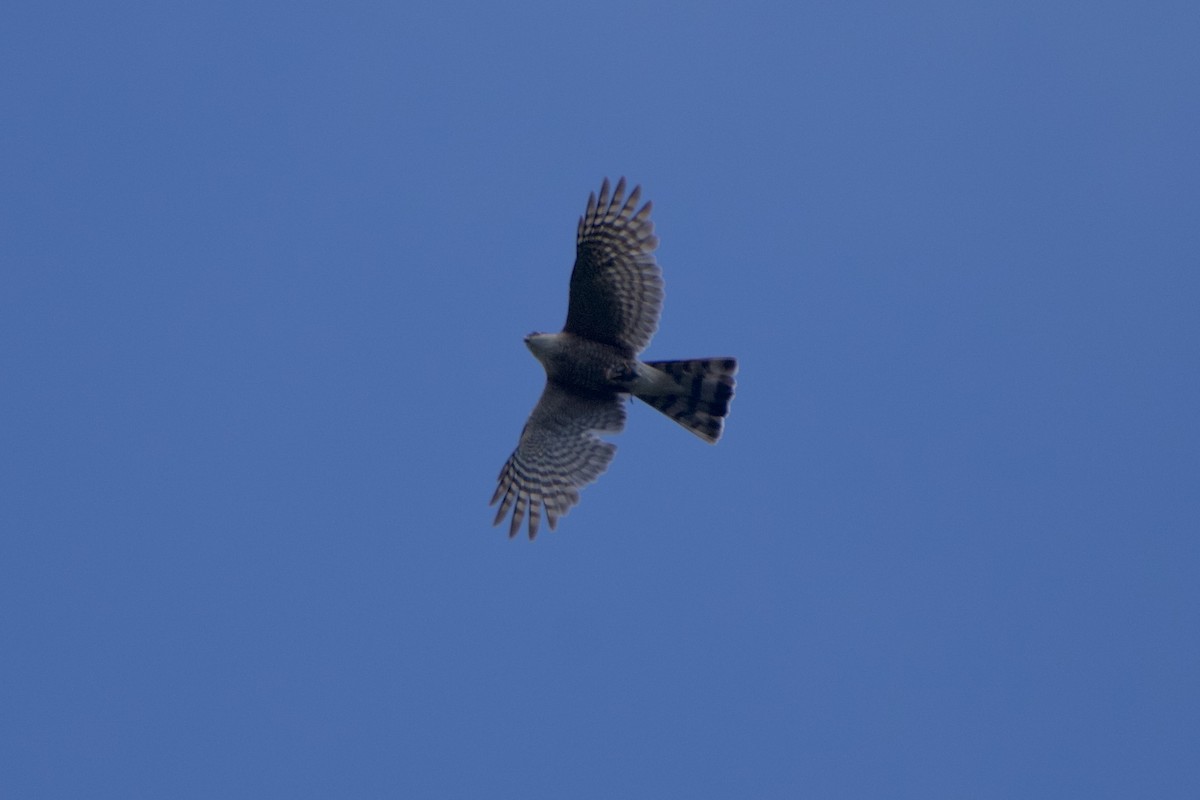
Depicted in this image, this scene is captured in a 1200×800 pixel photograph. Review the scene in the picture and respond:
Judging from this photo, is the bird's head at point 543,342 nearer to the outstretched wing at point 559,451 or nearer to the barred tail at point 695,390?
the outstretched wing at point 559,451

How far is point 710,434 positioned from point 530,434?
1477 mm

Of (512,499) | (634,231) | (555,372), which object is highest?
(634,231)

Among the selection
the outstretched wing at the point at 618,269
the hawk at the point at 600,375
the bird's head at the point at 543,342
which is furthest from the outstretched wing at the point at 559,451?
the outstretched wing at the point at 618,269

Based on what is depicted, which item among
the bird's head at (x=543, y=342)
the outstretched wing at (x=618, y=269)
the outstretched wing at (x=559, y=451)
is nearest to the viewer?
the outstretched wing at (x=618, y=269)

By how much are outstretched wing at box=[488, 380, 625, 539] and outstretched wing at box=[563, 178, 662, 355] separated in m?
0.74

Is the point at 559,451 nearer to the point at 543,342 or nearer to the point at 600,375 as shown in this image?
the point at 600,375

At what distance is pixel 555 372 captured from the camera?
546 inches

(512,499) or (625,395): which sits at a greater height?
(625,395)

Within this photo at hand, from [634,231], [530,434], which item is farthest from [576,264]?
[530,434]

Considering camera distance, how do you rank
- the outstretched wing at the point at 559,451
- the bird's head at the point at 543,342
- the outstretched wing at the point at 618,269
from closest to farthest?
1. the outstretched wing at the point at 618,269
2. the bird's head at the point at 543,342
3. the outstretched wing at the point at 559,451

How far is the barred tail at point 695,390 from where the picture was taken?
1366cm

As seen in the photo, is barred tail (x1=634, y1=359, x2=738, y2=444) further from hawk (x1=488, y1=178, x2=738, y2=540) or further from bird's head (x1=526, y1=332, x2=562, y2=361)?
bird's head (x1=526, y1=332, x2=562, y2=361)

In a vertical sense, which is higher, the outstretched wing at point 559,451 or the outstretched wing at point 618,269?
the outstretched wing at point 618,269

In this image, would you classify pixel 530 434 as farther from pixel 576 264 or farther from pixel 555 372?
pixel 576 264
